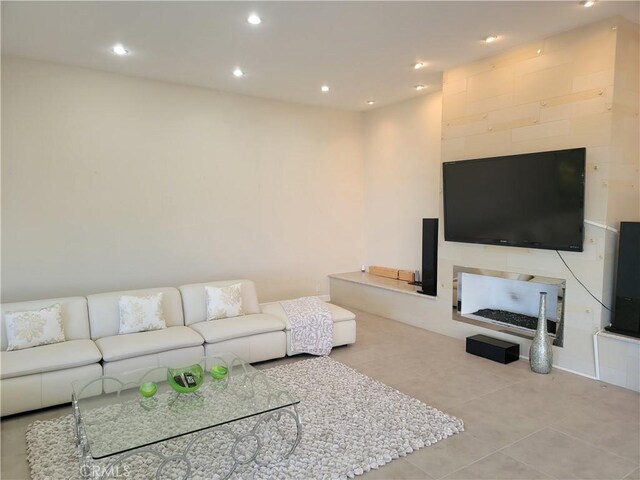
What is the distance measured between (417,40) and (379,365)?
3144 millimetres

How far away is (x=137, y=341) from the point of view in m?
3.78

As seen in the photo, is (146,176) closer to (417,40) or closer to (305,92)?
(305,92)

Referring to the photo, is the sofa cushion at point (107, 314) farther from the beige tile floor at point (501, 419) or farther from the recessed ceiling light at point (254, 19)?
the recessed ceiling light at point (254, 19)

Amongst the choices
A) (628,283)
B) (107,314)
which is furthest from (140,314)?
(628,283)

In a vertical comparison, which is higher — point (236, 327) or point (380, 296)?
point (236, 327)

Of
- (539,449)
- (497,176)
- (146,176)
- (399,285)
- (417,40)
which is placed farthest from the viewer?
(399,285)

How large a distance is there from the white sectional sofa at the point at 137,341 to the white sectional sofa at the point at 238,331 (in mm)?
127

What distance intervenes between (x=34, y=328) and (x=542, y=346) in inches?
176

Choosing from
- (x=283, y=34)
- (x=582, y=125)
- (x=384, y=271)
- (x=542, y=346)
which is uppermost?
(x=283, y=34)

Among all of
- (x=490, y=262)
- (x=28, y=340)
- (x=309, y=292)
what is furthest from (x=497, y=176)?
(x=28, y=340)

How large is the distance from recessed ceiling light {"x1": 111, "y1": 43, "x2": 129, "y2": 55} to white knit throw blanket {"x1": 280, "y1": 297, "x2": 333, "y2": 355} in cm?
310

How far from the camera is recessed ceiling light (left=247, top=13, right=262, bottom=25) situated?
3517 mm

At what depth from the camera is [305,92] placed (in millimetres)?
5855

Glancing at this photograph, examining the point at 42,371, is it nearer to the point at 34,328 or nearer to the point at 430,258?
the point at 34,328
